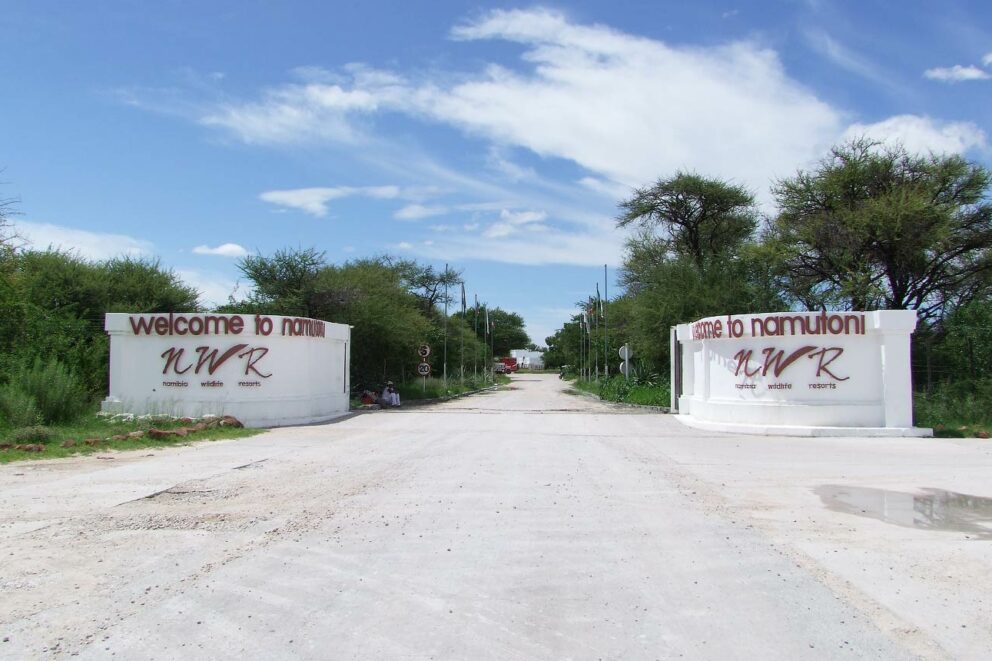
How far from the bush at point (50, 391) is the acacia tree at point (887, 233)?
2566cm

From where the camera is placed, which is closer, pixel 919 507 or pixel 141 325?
pixel 919 507

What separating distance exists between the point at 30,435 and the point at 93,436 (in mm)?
1641

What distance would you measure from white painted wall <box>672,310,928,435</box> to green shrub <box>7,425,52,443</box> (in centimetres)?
1682

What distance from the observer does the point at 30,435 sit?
14875mm

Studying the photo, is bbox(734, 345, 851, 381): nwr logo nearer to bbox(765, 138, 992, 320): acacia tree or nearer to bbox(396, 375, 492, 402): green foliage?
bbox(765, 138, 992, 320): acacia tree

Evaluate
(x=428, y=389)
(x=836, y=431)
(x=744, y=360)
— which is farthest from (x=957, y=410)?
(x=428, y=389)

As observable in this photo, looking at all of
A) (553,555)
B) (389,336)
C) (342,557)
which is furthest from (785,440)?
(389,336)

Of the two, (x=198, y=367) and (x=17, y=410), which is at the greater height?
(x=198, y=367)

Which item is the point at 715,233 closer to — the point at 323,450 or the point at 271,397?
the point at 271,397

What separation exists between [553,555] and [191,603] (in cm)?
321

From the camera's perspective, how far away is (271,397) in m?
22.0

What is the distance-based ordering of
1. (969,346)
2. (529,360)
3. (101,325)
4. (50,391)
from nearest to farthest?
(50,391) < (969,346) < (101,325) < (529,360)

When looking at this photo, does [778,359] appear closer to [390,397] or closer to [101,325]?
[390,397]

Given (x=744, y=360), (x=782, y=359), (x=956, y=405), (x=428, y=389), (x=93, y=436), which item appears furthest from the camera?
(x=428, y=389)
